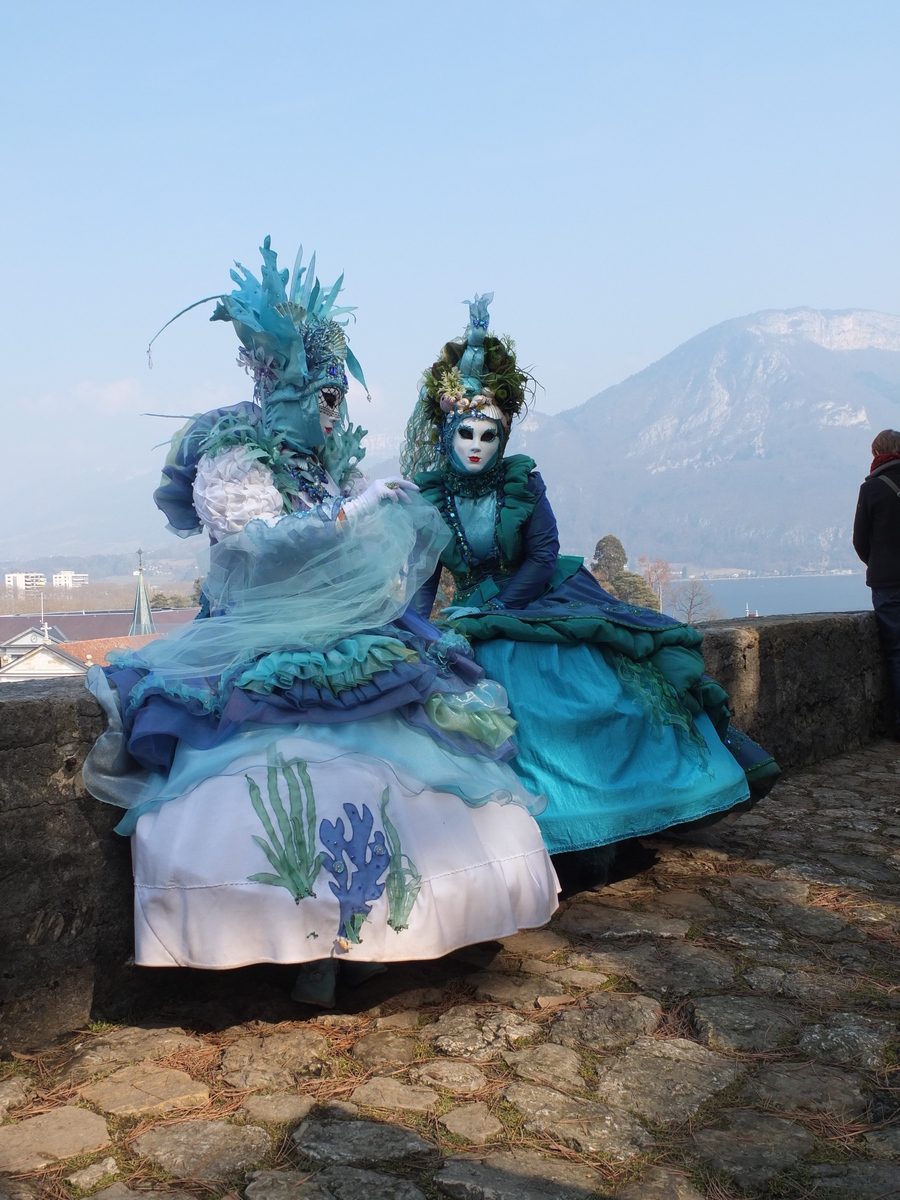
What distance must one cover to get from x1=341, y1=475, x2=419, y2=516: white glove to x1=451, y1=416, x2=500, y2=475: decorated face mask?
906 millimetres

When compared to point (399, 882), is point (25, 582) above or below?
above

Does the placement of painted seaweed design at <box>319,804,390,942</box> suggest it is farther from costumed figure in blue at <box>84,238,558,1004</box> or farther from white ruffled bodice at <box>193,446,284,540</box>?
white ruffled bodice at <box>193,446,284,540</box>

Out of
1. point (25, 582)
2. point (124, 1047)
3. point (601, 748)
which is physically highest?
point (25, 582)

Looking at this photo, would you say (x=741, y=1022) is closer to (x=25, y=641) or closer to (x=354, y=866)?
(x=354, y=866)

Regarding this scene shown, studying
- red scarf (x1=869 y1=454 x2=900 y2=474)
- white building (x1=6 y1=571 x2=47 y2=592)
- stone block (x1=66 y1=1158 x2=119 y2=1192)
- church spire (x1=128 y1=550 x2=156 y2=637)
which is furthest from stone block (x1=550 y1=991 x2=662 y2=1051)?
white building (x1=6 y1=571 x2=47 y2=592)

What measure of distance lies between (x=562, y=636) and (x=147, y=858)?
5.14 feet

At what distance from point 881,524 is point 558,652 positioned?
3261 millimetres

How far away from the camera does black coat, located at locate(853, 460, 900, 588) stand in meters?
5.70

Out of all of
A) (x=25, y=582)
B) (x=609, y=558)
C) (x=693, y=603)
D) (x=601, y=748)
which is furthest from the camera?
(x=25, y=582)

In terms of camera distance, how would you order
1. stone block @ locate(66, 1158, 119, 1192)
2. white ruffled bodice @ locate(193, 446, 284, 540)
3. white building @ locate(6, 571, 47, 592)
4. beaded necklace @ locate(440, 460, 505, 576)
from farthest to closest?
white building @ locate(6, 571, 47, 592), beaded necklace @ locate(440, 460, 505, 576), white ruffled bodice @ locate(193, 446, 284, 540), stone block @ locate(66, 1158, 119, 1192)

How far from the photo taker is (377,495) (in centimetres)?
279

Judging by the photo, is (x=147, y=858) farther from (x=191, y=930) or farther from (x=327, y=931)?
(x=327, y=931)
